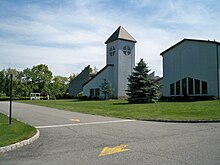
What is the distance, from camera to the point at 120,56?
166 feet

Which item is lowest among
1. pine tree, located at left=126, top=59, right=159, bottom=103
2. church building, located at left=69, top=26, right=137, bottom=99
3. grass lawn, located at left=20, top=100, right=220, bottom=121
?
grass lawn, located at left=20, top=100, right=220, bottom=121

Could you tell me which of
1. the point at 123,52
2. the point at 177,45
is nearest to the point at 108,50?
the point at 123,52

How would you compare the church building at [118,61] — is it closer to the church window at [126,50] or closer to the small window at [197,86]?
the church window at [126,50]

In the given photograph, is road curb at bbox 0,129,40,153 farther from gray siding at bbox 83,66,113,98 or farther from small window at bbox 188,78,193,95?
gray siding at bbox 83,66,113,98

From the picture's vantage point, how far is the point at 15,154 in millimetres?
7379

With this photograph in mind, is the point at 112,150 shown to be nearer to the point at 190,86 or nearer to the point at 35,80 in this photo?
the point at 190,86

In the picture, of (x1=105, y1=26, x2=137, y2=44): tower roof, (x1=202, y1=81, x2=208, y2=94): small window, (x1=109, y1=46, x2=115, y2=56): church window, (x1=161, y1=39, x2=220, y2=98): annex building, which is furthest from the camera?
(x1=109, y1=46, x2=115, y2=56): church window

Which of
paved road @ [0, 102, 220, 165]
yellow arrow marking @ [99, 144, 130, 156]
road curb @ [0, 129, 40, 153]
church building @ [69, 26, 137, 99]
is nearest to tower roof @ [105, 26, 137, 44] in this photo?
church building @ [69, 26, 137, 99]

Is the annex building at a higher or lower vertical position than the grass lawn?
higher

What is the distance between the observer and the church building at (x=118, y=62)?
5050 cm

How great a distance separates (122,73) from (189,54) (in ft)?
47.8

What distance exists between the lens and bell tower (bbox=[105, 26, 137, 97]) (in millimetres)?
50438

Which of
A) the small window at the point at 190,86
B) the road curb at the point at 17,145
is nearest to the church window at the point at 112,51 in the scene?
the small window at the point at 190,86

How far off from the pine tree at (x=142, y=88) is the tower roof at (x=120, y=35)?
15467 millimetres
